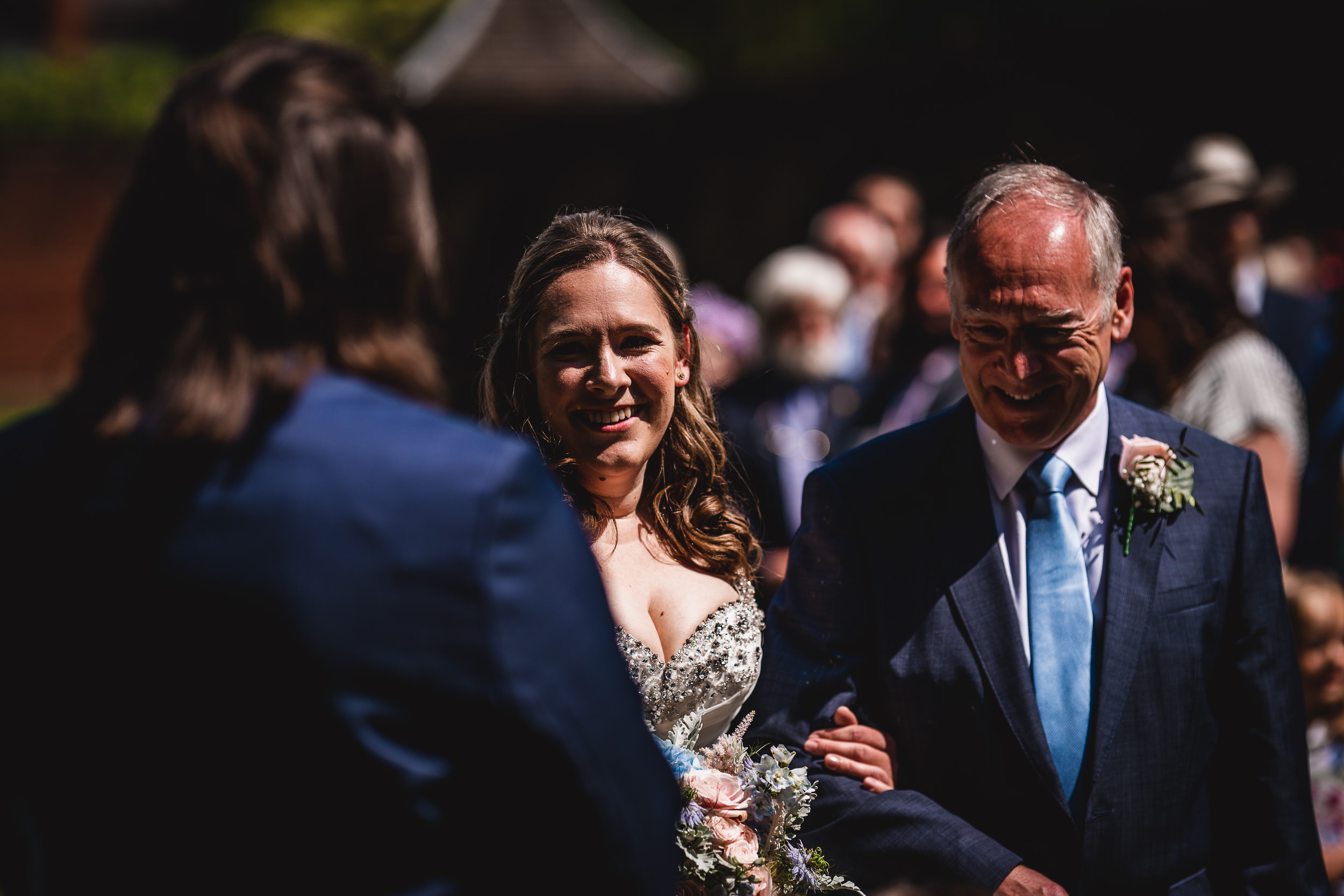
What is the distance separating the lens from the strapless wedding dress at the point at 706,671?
8.13 feet

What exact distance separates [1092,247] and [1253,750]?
3.70ft

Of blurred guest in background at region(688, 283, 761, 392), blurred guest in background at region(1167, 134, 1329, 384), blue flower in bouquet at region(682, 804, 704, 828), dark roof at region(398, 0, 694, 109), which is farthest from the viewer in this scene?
dark roof at region(398, 0, 694, 109)

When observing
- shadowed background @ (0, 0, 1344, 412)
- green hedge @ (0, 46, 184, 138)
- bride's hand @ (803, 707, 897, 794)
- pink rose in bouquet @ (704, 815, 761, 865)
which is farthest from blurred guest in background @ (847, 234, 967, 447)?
green hedge @ (0, 46, 184, 138)

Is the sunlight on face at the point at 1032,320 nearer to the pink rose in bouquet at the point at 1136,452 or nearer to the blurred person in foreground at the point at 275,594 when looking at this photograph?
the pink rose in bouquet at the point at 1136,452

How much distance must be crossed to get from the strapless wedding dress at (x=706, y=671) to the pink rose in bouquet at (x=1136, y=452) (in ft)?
2.91

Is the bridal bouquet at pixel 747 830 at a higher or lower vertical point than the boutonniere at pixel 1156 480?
lower

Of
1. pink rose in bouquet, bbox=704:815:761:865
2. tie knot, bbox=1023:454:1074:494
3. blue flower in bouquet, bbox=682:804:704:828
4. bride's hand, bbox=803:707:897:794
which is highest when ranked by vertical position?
tie knot, bbox=1023:454:1074:494

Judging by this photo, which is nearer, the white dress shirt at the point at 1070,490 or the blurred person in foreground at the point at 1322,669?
the white dress shirt at the point at 1070,490

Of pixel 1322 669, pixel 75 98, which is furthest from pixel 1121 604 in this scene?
pixel 75 98

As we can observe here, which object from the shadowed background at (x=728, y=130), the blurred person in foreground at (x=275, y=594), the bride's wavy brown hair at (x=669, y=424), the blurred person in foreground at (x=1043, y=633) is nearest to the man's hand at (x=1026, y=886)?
the blurred person in foreground at (x=1043, y=633)

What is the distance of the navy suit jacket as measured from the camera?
2344 mm

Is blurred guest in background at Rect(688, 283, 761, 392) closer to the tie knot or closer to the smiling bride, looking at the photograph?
the smiling bride

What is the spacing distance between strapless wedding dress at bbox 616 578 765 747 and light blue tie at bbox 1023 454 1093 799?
2.05 ft

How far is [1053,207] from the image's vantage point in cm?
250
